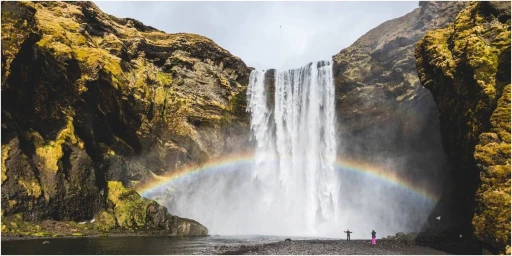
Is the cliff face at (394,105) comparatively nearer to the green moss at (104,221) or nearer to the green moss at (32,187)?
the green moss at (104,221)

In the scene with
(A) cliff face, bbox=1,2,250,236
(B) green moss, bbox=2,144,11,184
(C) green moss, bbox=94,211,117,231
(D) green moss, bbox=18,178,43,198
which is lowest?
(C) green moss, bbox=94,211,117,231

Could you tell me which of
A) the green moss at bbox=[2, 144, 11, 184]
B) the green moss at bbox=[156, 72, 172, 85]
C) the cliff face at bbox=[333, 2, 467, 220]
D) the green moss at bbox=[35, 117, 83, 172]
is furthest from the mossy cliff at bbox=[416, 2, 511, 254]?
the green moss at bbox=[156, 72, 172, 85]

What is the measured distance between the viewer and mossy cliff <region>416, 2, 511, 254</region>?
23766mm

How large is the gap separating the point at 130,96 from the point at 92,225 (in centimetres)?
2012

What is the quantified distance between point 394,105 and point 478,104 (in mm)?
30004

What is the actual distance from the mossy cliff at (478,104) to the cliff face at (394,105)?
1491cm

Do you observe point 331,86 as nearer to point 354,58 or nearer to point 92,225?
point 354,58

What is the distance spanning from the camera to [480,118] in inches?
1133

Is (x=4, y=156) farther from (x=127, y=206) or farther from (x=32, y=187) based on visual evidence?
(x=127, y=206)

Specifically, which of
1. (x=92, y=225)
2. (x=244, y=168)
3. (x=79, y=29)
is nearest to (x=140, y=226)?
(x=92, y=225)

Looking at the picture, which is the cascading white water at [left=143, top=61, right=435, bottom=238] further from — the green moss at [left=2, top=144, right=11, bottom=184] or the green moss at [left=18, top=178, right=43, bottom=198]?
the green moss at [left=2, top=144, right=11, bottom=184]

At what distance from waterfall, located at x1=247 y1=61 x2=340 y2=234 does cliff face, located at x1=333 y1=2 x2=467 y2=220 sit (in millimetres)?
2494

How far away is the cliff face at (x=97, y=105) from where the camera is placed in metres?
39.9

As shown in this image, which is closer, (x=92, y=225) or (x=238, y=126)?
(x=92, y=225)
